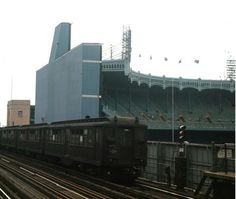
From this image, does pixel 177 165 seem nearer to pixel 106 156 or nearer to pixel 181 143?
pixel 181 143

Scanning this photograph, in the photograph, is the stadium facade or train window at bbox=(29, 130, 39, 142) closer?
train window at bbox=(29, 130, 39, 142)

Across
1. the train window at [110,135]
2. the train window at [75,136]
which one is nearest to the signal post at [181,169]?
the train window at [110,135]

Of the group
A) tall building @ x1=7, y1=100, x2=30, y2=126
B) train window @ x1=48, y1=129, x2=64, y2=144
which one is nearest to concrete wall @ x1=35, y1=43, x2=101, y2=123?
train window @ x1=48, y1=129, x2=64, y2=144

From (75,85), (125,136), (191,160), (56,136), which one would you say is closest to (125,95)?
(75,85)

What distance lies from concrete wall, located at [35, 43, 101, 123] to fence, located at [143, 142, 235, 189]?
3758 centimetres

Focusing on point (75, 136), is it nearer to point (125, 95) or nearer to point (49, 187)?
point (49, 187)

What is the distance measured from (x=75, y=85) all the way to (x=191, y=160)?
151 ft

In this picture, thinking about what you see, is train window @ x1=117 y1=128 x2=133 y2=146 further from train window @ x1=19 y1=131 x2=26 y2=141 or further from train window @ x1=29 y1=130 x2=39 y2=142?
train window @ x1=19 y1=131 x2=26 y2=141

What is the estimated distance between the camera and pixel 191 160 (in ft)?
71.0

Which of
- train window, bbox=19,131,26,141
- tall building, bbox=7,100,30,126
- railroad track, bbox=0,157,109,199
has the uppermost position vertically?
tall building, bbox=7,100,30,126

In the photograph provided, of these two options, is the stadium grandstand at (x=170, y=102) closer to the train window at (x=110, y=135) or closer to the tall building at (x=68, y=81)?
the tall building at (x=68, y=81)

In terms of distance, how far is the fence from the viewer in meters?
17.8

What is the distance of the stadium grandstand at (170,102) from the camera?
78.0m

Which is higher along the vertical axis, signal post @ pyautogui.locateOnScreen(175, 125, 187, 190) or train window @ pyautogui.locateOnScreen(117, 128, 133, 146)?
train window @ pyautogui.locateOnScreen(117, 128, 133, 146)
